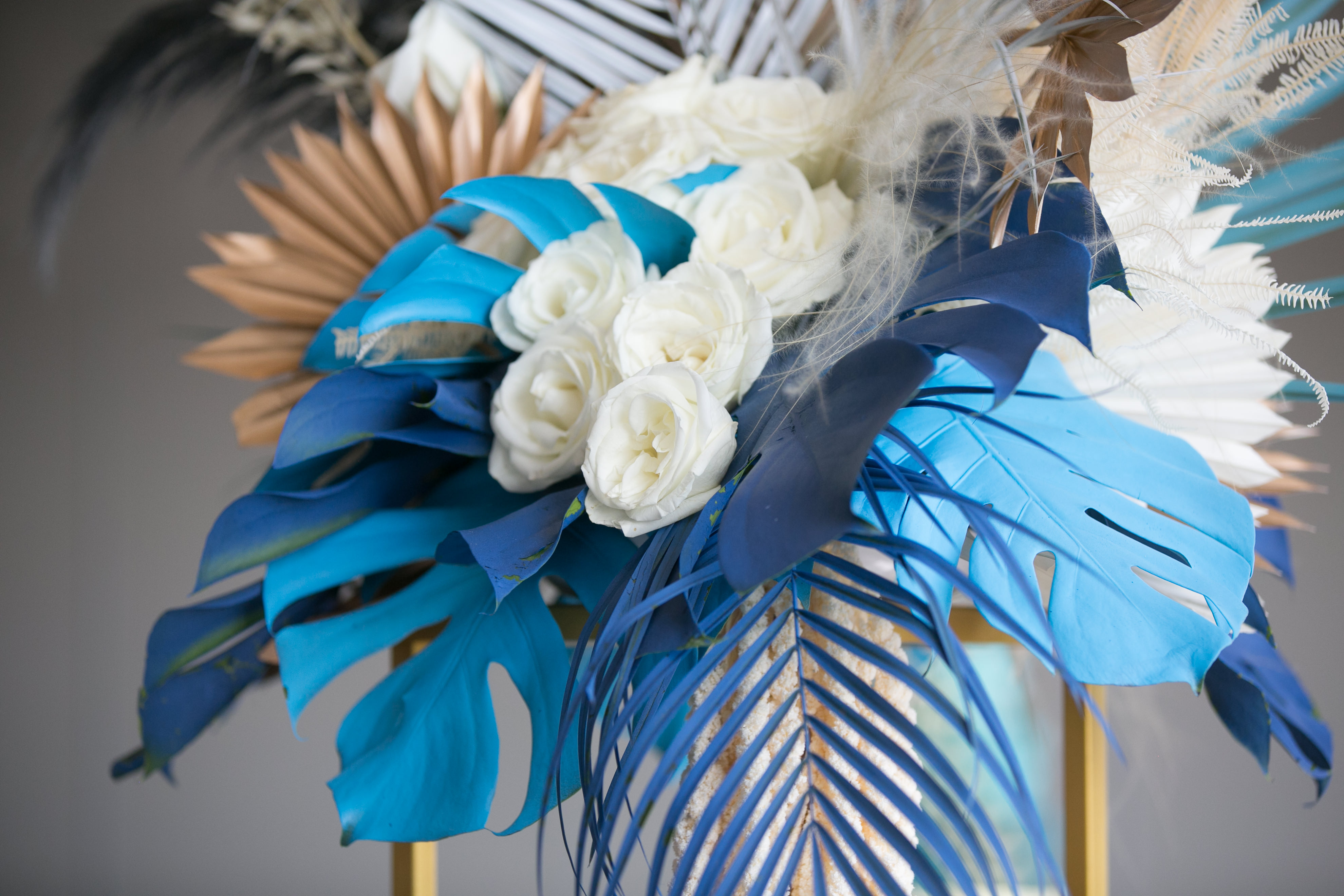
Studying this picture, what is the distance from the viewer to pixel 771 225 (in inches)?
13.3

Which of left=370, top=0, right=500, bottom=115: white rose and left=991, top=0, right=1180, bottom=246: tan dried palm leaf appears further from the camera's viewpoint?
left=370, top=0, right=500, bottom=115: white rose

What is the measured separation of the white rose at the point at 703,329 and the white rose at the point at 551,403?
2 cm

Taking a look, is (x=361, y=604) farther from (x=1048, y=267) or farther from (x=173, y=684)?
(x=1048, y=267)

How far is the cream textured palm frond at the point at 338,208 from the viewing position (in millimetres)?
476

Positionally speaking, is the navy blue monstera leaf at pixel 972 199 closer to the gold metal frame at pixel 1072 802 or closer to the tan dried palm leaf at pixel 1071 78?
the tan dried palm leaf at pixel 1071 78

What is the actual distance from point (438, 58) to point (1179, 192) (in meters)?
0.46

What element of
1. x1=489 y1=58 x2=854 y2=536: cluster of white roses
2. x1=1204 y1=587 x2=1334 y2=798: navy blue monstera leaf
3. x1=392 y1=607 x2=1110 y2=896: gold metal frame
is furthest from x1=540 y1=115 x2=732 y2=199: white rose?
x1=1204 y1=587 x2=1334 y2=798: navy blue monstera leaf

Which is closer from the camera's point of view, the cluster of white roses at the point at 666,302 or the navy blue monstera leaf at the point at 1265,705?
the cluster of white roses at the point at 666,302

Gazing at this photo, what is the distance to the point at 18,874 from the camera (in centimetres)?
123

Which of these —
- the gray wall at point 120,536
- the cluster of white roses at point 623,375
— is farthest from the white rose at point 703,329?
the gray wall at point 120,536

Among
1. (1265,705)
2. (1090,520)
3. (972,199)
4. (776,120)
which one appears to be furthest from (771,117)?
(1265,705)

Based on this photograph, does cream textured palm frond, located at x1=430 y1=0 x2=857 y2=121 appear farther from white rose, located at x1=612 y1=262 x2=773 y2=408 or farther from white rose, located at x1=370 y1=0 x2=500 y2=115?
white rose, located at x1=612 y1=262 x2=773 y2=408

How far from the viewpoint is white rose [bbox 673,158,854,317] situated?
32cm

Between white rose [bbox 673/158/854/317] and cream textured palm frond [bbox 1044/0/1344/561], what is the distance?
0.09 meters
